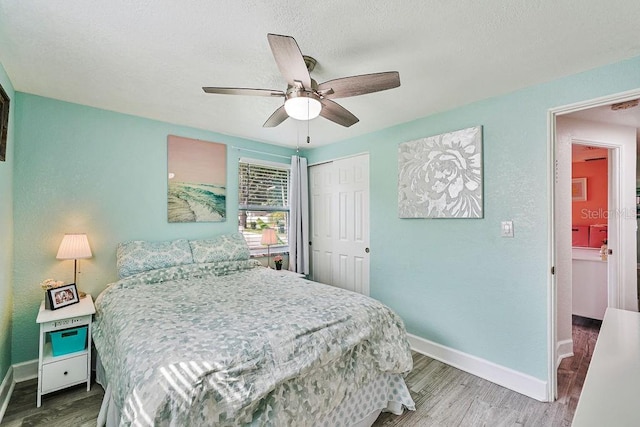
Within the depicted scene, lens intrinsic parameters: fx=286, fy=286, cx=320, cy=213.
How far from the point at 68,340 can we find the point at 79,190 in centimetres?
127

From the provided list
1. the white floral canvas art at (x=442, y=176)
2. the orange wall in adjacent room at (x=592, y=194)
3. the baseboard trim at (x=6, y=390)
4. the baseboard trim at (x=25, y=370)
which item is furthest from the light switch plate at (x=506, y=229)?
the baseboard trim at (x=25, y=370)

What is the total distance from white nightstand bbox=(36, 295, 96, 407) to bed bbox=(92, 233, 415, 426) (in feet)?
0.35

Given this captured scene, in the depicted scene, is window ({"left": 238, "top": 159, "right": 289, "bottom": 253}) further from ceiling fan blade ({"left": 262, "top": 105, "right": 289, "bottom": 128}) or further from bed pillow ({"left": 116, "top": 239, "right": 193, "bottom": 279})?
ceiling fan blade ({"left": 262, "top": 105, "right": 289, "bottom": 128})

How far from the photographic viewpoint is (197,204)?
10.7ft

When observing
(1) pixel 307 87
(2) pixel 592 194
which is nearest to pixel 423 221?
(1) pixel 307 87

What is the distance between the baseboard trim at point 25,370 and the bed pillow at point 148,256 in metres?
0.94

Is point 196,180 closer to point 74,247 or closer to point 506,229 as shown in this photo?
point 74,247

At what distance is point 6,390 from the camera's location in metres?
2.05

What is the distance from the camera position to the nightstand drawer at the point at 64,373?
201cm

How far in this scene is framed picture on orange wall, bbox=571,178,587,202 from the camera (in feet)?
12.4

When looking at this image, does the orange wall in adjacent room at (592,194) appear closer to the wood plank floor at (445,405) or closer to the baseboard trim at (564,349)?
the baseboard trim at (564,349)

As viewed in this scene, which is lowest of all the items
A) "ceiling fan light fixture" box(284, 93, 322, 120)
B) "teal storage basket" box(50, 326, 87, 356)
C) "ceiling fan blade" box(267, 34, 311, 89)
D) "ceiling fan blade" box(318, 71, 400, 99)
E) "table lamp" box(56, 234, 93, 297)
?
"teal storage basket" box(50, 326, 87, 356)

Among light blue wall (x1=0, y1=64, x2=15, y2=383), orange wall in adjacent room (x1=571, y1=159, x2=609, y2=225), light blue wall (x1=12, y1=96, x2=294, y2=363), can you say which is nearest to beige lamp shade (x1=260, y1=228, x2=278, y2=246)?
light blue wall (x1=12, y1=96, x2=294, y2=363)

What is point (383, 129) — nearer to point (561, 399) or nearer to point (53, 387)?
point (561, 399)
